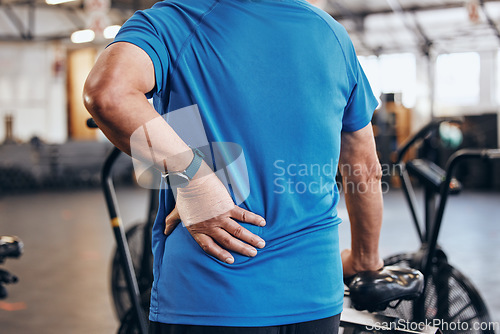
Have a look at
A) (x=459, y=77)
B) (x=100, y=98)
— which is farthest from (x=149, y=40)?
(x=459, y=77)

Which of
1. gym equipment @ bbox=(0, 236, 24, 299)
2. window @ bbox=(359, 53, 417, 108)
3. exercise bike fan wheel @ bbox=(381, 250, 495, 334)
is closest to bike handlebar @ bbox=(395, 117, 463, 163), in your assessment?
exercise bike fan wheel @ bbox=(381, 250, 495, 334)

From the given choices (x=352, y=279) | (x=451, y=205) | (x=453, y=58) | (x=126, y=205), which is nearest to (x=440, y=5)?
(x=453, y=58)

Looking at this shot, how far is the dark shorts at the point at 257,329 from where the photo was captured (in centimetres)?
82

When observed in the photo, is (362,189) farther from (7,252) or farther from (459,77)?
(459,77)

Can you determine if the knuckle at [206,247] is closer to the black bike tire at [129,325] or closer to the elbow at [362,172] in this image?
the elbow at [362,172]

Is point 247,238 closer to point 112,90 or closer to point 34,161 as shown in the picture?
point 112,90

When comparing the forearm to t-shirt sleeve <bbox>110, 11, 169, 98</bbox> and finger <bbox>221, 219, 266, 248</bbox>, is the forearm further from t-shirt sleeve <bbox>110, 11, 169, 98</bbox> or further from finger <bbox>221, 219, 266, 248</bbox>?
t-shirt sleeve <bbox>110, 11, 169, 98</bbox>

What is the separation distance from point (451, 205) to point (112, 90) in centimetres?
779

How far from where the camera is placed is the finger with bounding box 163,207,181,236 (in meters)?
0.85

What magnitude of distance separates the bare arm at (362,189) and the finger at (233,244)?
0.33 meters

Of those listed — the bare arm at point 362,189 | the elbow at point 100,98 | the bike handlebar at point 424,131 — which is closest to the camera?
the elbow at point 100,98

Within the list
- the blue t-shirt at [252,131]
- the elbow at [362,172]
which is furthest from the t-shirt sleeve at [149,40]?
the elbow at [362,172]

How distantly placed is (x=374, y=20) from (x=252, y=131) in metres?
14.4

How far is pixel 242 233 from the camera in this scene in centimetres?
81
